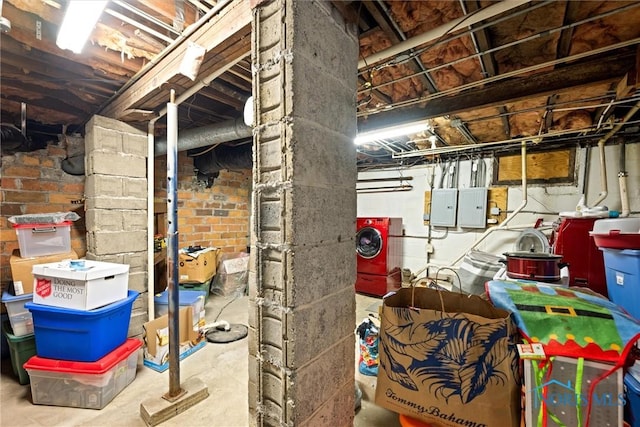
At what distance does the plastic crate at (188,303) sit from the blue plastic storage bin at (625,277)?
3.21 metres

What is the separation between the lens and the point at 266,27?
3.38 feet

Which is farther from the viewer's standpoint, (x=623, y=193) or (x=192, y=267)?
(x=192, y=267)

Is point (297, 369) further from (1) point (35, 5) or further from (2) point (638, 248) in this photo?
(1) point (35, 5)

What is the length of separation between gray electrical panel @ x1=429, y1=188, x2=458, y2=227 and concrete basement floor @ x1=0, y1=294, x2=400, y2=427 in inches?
117

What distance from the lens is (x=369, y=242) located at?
4.45 metres

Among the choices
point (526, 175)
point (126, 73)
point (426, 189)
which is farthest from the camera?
point (426, 189)

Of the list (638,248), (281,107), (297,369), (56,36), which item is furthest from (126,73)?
(638,248)

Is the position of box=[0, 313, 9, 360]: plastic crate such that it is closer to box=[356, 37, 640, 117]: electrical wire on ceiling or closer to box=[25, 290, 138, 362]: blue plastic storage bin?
box=[25, 290, 138, 362]: blue plastic storage bin

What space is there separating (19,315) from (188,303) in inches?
45.1

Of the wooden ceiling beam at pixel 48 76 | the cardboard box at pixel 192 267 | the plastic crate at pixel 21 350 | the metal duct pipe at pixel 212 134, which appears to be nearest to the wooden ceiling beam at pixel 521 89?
the metal duct pipe at pixel 212 134

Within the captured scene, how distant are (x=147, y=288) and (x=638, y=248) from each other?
3.56 metres

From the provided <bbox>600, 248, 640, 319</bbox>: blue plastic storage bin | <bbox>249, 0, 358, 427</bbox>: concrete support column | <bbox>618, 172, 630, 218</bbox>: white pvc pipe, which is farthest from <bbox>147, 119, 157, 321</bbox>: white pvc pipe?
<bbox>618, 172, 630, 218</bbox>: white pvc pipe

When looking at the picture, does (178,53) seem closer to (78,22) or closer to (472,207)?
(78,22)

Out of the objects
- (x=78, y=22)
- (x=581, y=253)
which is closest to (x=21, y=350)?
(x=78, y=22)
